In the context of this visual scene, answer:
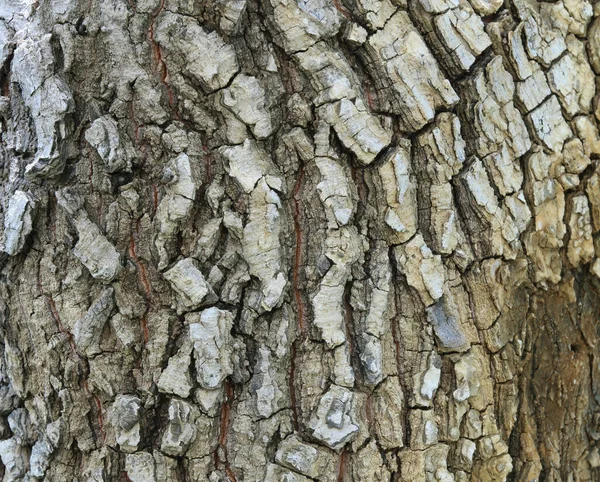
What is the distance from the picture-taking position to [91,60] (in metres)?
1.44

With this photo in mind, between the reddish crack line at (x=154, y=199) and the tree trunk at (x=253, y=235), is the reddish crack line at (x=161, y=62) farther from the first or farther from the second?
the reddish crack line at (x=154, y=199)

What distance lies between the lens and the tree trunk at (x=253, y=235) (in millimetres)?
1393

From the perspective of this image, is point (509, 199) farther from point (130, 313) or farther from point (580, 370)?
point (130, 313)

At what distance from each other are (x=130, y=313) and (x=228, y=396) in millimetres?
291

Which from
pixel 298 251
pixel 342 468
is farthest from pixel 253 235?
pixel 342 468

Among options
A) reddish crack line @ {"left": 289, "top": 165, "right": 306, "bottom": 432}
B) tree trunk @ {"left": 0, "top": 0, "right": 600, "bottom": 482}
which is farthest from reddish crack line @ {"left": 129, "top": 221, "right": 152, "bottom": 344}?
reddish crack line @ {"left": 289, "top": 165, "right": 306, "bottom": 432}

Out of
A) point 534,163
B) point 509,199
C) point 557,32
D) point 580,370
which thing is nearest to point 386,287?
point 509,199

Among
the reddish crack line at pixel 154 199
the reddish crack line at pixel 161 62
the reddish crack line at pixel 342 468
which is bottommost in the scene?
the reddish crack line at pixel 342 468

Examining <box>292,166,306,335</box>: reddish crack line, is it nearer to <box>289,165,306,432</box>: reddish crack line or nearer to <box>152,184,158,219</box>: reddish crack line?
<box>289,165,306,432</box>: reddish crack line

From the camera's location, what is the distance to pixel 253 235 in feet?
4.55

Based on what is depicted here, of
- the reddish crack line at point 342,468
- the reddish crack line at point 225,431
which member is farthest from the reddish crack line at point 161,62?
the reddish crack line at point 342,468

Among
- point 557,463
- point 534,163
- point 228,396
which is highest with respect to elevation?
point 534,163

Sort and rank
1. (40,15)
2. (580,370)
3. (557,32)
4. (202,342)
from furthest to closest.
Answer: (580,370) → (557,32) → (40,15) → (202,342)

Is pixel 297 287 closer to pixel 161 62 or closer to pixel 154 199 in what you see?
pixel 154 199
